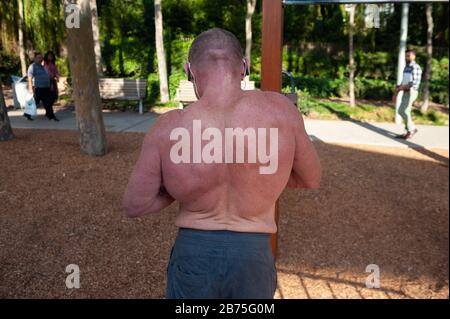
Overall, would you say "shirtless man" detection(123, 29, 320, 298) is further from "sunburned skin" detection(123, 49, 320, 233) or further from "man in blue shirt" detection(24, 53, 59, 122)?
"man in blue shirt" detection(24, 53, 59, 122)

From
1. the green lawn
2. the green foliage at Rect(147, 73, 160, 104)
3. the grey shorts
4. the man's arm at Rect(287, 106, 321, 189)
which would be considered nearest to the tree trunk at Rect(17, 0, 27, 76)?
the green foliage at Rect(147, 73, 160, 104)

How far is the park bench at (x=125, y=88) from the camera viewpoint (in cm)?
178

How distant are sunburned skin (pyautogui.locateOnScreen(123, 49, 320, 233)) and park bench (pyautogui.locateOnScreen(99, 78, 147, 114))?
55 cm

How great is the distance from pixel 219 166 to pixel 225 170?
2 cm

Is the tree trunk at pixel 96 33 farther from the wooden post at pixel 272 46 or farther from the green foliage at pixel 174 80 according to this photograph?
the wooden post at pixel 272 46

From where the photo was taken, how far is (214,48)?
4.26ft

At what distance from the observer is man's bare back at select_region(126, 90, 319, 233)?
4.11ft

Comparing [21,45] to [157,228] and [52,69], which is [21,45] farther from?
[157,228]

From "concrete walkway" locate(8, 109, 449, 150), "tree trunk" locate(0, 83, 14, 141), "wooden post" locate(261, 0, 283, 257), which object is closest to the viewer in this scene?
"tree trunk" locate(0, 83, 14, 141)

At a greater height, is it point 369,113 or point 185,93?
point 185,93

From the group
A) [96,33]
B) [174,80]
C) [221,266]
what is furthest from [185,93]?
[221,266]

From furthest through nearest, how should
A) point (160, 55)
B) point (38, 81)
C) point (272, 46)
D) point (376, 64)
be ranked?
point (376, 64) < point (272, 46) < point (160, 55) < point (38, 81)

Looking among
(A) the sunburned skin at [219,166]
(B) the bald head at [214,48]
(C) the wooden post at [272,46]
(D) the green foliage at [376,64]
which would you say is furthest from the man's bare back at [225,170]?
(D) the green foliage at [376,64]

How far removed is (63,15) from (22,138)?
500 mm
